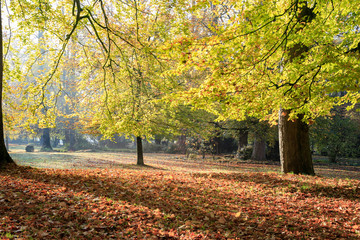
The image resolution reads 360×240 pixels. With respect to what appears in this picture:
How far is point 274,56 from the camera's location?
661 cm

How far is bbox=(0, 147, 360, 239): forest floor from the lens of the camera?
4062mm

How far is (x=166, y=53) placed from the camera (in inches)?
225

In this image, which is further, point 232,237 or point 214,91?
point 214,91

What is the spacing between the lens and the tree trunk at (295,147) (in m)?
9.41

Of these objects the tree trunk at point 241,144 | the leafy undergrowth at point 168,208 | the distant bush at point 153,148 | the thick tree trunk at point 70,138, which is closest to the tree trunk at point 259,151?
the tree trunk at point 241,144

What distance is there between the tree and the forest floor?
2.37 meters

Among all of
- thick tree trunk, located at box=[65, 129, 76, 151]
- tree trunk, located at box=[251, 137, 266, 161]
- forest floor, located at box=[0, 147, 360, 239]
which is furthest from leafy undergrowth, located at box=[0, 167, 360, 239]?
thick tree trunk, located at box=[65, 129, 76, 151]

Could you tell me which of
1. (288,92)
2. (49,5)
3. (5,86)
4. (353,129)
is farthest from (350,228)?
(353,129)

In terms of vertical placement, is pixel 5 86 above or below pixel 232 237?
above

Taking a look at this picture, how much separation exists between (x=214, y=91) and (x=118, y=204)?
139 inches

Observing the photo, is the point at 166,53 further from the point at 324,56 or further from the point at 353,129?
the point at 353,129

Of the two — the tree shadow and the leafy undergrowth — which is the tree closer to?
the tree shadow

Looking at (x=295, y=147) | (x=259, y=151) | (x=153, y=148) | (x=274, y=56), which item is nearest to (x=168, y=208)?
(x=274, y=56)

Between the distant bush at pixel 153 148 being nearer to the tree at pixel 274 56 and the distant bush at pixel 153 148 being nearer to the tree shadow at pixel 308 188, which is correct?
the tree shadow at pixel 308 188
